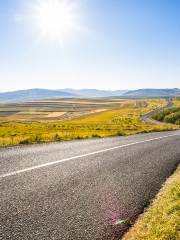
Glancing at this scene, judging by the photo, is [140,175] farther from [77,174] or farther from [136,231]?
[136,231]

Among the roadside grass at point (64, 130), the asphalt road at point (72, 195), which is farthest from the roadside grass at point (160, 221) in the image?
the roadside grass at point (64, 130)

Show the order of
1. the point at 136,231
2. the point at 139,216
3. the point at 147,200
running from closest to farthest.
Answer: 1. the point at 136,231
2. the point at 139,216
3. the point at 147,200

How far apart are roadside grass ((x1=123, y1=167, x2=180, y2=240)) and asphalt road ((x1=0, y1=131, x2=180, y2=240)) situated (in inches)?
8.3

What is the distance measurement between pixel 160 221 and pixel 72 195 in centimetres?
205

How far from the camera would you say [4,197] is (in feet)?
20.1

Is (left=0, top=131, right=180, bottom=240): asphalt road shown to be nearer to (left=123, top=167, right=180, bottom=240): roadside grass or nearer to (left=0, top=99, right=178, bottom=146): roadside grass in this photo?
(left=123, top=167, right=180, bottom=240): roadside grass

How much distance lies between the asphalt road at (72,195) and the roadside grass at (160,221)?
0.21 meters

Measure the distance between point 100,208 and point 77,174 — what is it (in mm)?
2743

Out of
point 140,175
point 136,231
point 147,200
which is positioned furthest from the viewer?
point 140,175

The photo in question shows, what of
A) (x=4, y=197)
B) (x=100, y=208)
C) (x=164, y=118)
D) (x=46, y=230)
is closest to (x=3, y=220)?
(x=46, y=230)

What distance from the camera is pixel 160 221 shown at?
5.54 metres

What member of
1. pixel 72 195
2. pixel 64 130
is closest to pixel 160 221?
pixel 72 195

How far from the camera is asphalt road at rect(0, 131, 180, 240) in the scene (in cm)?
499

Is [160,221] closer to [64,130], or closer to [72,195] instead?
[72,195]
